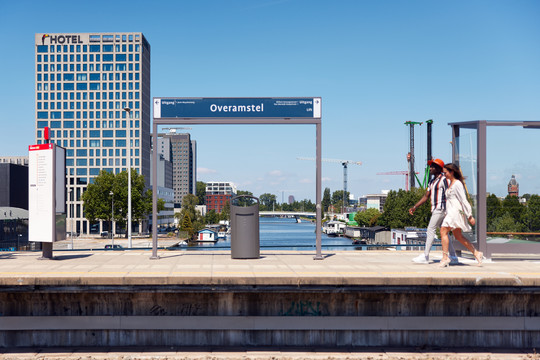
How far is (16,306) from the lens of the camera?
26.9 ft

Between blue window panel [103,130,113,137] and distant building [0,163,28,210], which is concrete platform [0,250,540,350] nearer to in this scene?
distant building [0,163,28,210]

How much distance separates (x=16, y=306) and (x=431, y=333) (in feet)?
24.0

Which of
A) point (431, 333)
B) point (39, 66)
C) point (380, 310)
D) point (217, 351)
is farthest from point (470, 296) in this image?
point (39, 66)

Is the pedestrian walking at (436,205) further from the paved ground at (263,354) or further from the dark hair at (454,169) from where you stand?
the paved ground at (263,354)

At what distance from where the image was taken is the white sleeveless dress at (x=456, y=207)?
32.3 feet

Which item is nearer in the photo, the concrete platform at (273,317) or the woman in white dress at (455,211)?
the concrete platform at (273,317)

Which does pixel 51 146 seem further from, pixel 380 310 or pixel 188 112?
pixel 380 310

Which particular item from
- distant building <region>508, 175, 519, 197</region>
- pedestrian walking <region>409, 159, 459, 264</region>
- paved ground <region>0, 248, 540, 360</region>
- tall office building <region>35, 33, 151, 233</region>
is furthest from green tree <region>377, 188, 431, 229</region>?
paved ground <region>0, 248, 540, 360</region>

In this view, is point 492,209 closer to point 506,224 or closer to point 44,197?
point 506,224

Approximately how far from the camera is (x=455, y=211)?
9.92m

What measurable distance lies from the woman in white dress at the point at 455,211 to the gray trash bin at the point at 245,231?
4.11m

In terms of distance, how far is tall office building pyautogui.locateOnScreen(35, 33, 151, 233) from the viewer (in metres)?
106

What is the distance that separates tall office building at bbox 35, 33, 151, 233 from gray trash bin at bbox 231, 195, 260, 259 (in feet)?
324

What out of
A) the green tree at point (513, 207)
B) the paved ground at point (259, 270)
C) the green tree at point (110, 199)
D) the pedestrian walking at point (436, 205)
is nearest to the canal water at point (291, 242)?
the paved ground at point (259, 270)
